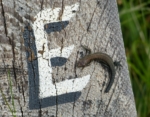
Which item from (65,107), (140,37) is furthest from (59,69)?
(140,37)

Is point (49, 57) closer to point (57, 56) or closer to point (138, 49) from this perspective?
point (57, 56)

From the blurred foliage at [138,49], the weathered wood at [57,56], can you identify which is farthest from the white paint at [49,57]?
the blurred foliage at [138,49]

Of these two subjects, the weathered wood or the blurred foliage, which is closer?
the weathered wood

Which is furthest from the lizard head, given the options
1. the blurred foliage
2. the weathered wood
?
the blurred foliage

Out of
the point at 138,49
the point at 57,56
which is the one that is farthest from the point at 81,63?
the point at 138,49

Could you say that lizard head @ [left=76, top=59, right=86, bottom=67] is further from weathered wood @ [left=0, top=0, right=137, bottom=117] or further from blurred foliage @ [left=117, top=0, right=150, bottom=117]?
blurred foliage @ [left=117, top=0, right=150, bottom=117]

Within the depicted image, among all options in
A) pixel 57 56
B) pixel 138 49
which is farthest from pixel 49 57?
pixel 138 49

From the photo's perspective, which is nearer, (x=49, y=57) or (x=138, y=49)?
(x=49, y=57)
